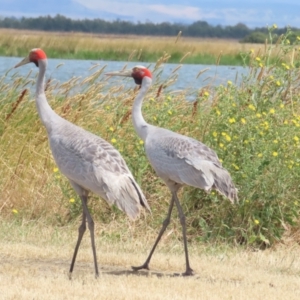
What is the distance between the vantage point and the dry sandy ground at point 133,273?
5.99 metres

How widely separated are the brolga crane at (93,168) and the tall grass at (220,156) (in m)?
1.78

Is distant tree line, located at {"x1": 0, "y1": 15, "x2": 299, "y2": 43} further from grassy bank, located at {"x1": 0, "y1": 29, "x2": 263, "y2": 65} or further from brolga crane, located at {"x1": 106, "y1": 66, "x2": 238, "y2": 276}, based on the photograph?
brolga crane, located at {"x1": 106, "y1": 66, "x2": 238, "y2": 276}

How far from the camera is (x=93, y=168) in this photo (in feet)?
21.4

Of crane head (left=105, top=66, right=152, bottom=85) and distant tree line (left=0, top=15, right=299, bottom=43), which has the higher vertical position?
crane head (left=105, top=66, right=152, bottom=85)

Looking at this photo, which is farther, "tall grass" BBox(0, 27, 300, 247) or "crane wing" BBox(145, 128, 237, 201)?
"tall grass" BBox(0, 27, 300, 247)

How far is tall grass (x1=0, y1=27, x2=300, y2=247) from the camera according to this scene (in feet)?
26.7

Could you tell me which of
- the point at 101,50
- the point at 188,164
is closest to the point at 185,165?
the point at 188,164

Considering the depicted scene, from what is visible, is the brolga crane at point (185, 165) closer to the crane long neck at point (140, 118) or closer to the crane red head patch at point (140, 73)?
the crane long neck at point (140, 118)

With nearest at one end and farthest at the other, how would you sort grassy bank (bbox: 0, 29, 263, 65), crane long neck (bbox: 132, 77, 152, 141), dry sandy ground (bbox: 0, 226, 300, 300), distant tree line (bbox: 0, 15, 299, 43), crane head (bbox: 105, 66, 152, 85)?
dry sandy ground (bbox: 0, 226, 300, 300)
crane long neck (bbox: 132, 77, 152, 141)
crane head (bbox: 105, 66, 152, 85)
grassy bank (bbox: 0, 29, 263, 65)
distant tree line (bbox: 0, 15, 299, 43)

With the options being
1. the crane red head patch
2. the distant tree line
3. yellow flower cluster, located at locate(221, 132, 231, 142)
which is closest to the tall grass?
yellow flower cluster, located at locate(221, 132, 231, 142)

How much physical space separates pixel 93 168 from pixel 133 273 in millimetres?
930

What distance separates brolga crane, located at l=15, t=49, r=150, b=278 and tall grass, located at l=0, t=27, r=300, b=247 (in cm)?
178

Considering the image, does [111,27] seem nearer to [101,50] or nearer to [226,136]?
[101,50]

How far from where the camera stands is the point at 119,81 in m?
12.0
